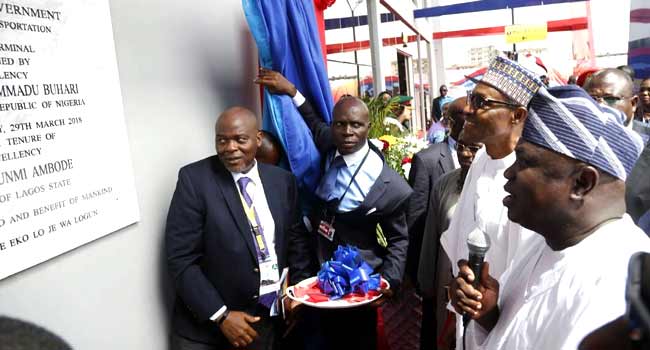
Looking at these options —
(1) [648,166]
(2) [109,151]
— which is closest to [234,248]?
(2) [109,151]

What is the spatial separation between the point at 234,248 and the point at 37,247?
78 cm

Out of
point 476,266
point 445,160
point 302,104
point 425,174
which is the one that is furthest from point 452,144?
point 476,266

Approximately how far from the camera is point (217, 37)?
2699 mm

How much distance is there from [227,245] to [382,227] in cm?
84

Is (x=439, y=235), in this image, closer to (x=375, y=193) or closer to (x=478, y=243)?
(x=375, y=193)

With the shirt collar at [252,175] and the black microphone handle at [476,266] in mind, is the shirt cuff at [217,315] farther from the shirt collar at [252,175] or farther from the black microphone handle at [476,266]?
the black microphone handle at [476,266]

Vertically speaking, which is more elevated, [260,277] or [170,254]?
[170,254]

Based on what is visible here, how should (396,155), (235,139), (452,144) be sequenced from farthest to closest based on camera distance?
(396,155) < (452,144) < (235,139)

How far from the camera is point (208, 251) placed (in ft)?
6.96

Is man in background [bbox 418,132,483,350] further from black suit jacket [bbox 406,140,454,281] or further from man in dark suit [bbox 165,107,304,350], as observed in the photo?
man in dark suit [bbox 165,107,304,350]

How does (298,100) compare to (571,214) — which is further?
(298,100)

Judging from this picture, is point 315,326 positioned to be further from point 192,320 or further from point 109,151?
point 109,151

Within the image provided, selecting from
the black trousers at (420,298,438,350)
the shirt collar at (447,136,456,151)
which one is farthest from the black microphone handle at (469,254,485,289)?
the shirt collar at (447,136,456,151)

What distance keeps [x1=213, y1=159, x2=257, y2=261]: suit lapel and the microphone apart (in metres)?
1.10
